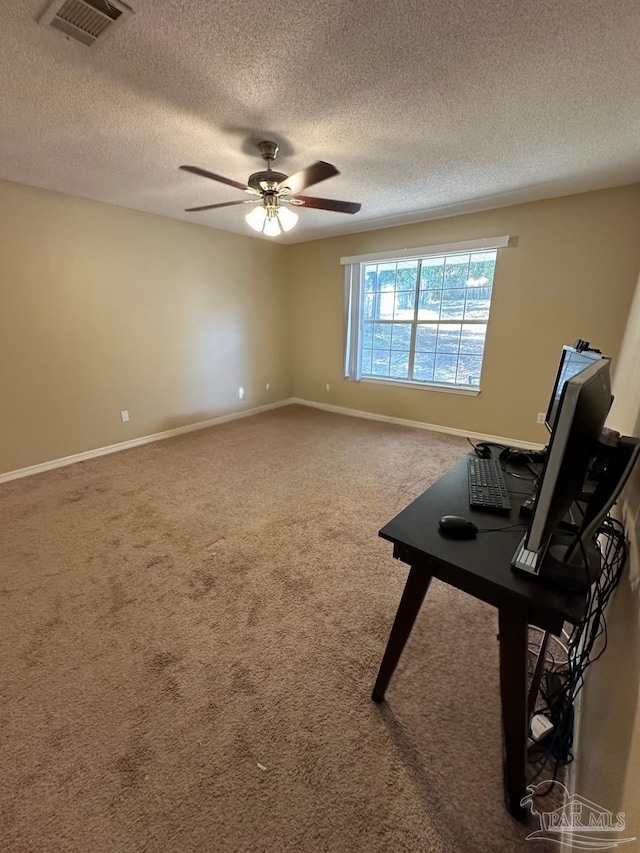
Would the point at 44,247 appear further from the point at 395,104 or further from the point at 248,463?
the point at 395,104

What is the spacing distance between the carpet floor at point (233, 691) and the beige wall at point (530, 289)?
204 centimetres

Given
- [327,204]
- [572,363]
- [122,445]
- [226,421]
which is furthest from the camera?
[226,421]

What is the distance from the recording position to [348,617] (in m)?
1.67

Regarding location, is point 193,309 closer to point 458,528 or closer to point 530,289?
point 530,289

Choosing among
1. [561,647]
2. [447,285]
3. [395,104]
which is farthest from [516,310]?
[561,647]

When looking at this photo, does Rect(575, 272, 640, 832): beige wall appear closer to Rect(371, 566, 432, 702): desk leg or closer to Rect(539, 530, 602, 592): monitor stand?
Rect(539, 530, 602, 592): monitor stand

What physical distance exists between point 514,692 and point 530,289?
3520 mm

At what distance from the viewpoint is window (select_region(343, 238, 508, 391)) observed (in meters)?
3.72

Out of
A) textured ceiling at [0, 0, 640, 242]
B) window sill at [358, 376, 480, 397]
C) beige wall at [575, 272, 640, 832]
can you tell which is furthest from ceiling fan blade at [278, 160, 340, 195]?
window sill at [358, 376, 480, 397]

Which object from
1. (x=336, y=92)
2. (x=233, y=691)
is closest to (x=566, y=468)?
(x=233, y=691)

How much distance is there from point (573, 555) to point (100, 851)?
4.96ft

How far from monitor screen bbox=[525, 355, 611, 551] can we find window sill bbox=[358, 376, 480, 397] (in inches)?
126

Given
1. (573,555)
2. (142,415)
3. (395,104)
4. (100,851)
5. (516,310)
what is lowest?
(100,851)

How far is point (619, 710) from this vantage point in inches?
32.6
